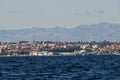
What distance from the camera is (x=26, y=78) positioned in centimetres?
8262

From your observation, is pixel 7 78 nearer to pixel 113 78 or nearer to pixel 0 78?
pixel 0 78

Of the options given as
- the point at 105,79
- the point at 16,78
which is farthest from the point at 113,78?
the point at 16,78

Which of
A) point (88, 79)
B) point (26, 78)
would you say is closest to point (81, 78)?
point (88, 79)

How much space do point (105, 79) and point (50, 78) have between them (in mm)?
7830

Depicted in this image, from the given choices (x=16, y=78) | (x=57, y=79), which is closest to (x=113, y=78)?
(x=57, y=79)

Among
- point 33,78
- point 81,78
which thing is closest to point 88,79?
point 81,78

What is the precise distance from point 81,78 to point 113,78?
4.15m

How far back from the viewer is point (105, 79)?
79750 millimetres

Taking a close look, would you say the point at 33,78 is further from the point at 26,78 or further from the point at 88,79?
the point at 88,79

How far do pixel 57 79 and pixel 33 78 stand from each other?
11.5 ft

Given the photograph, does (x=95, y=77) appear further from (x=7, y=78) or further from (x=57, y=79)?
(x=7, y=78)

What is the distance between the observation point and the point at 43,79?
81562 mm

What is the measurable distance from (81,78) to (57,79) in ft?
10.4

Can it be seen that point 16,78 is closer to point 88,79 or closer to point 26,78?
point 26,78
